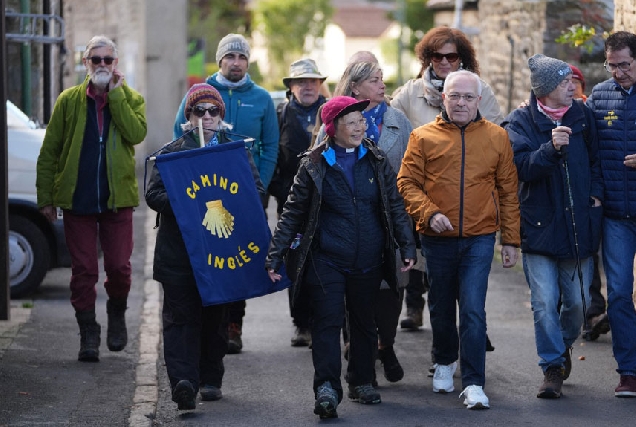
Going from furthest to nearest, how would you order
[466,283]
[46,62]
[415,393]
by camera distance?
[46,62] < [415,393] < [466,283]

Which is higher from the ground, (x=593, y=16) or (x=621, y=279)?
(x=593, y=16)

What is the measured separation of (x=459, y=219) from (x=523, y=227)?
480mm

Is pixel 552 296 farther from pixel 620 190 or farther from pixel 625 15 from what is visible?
pixel 625 15

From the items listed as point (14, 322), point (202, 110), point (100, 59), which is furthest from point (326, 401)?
point (14, 322)

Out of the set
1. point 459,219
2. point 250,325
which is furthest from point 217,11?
point 459,219

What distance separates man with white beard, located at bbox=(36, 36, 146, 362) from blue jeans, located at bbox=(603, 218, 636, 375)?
318cm

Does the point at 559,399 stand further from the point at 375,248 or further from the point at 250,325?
the point at 250,325

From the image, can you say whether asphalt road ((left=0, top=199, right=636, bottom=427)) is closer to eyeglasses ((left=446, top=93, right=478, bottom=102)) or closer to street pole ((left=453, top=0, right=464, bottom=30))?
eyeglasses ((left=446, top=93, right=478, bottom=102))

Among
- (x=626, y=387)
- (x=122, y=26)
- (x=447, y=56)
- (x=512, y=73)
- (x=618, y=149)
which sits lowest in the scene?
(x=626, y=387)

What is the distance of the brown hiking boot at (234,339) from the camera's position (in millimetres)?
10047

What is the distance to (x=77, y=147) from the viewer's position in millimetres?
9258

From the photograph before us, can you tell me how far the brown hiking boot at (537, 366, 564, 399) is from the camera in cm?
827

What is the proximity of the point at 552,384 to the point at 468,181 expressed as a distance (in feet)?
4.36

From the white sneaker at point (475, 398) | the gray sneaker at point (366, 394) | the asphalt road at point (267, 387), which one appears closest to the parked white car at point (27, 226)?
the asphalt road at point (267, 387)
